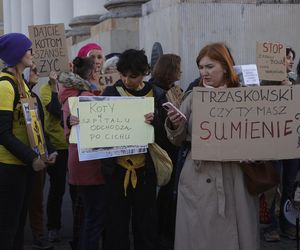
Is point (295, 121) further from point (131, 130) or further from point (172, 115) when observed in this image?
point (131, 130)

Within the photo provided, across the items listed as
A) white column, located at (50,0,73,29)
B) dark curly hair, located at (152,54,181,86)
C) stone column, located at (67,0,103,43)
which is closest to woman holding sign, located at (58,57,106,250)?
dark curly hair, located at (152,54,181,86)

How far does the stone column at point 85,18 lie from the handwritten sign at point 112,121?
26.3ft

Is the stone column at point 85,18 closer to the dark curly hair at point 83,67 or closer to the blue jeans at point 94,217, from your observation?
the dark curly hair at point 83,67

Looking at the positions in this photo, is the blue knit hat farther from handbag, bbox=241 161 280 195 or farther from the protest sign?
handbag, bbox=241 161 280 195

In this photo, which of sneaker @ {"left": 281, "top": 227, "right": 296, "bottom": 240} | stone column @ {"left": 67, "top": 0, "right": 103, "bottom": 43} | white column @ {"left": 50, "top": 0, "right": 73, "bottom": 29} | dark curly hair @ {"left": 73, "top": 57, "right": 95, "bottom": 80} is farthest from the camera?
white column @ {"left": 50, "top": 0, "right": 73, "bottom": 29}

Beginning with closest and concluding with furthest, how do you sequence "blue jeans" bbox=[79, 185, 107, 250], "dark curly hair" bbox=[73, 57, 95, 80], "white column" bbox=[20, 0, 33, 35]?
"blue jeans" bbox=[79, 185, 107, 250] < "dark curly hair" bbox=[73, 57, 95, 80] < "white column" bbox=[20, 0, 33, 35]

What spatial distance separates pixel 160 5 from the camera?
25.3 feet

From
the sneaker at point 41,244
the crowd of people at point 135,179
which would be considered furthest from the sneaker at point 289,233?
the sneaker at point 41,244

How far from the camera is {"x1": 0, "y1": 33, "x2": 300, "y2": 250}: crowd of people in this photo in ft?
13.4

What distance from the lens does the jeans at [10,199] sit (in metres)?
4.56

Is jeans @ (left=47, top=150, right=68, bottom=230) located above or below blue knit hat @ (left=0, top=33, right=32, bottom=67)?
below

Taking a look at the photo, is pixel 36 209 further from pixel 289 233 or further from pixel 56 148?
pixel 289 233

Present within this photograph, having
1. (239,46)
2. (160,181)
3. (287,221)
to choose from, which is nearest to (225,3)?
(239,46)

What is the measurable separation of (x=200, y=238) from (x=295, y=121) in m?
0.93
